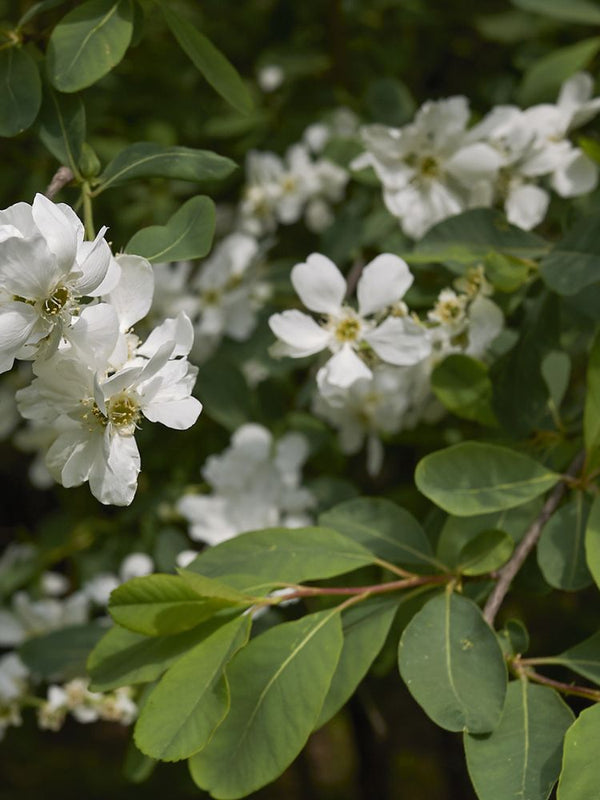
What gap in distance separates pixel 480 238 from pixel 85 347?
55cm

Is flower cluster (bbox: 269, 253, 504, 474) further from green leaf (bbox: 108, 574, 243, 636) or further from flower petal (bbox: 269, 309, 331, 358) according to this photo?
green leaf (bbox: 108, 574, 243, 636)

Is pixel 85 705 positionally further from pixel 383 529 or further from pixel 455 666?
pixel 455 666

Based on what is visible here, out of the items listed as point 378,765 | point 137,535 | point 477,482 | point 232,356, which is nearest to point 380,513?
point 477,482

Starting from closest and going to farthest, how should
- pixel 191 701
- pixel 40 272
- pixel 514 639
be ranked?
pixel 40 272
pixel 191 701
pixel 514 639

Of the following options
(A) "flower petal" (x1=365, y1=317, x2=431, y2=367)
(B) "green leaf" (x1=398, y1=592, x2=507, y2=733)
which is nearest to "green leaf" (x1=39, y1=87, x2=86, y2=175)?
(A) "flower petal" (x1=365, y1=317, x2=431, y2=367)

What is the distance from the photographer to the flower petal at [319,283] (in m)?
1.11

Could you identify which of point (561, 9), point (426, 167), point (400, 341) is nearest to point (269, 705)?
point (400, 341)

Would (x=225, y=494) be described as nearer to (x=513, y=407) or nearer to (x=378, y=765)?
(x=513, y=407)

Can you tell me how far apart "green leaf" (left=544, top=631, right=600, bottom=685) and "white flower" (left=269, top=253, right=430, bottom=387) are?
341 millimetres

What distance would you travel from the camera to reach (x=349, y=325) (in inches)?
44.1

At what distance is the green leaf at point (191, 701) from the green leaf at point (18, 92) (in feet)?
1.80

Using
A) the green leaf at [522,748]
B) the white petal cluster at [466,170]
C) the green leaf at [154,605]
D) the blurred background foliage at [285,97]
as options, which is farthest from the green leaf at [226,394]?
the green leaf at [522,748]

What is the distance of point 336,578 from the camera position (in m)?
1.25

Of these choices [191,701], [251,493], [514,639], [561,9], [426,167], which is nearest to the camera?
[191,701]
